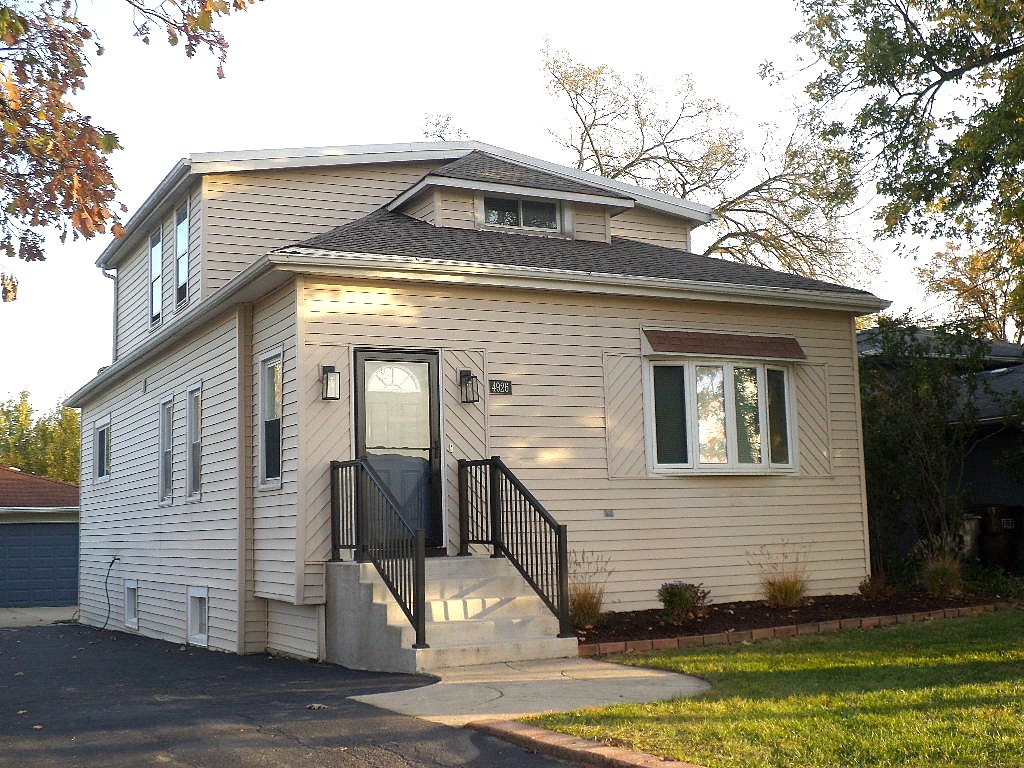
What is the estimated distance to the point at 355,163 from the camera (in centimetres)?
1547

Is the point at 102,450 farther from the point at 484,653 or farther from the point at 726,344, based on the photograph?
the point at 484,653

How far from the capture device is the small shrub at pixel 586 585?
37.0 ft

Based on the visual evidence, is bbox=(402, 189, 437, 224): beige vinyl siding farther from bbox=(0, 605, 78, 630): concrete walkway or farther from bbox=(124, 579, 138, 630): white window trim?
bbox=(0, 605, 78, 630): concrete walkway

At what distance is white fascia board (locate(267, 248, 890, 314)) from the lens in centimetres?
1100

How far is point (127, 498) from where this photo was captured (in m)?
17.4

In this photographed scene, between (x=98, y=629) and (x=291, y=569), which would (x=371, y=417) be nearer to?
(x=291, y=569)

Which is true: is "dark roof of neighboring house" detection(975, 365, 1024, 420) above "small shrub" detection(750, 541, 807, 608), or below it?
above

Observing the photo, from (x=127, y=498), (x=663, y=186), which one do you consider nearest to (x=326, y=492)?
(x=127, y=498)

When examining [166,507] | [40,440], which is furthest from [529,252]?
[40,440]

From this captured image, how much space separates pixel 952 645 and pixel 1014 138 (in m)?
5.93

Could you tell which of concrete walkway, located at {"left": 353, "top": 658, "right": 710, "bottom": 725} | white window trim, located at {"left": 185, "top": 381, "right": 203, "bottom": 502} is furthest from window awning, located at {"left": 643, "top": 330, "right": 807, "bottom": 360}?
white window trim, located at {"left": 185, "top": 381, "right": 203, "bottom": 502}

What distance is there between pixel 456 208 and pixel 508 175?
3.17ft

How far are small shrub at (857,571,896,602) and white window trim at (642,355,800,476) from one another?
62.7 inches

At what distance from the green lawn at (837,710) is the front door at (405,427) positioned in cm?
307
